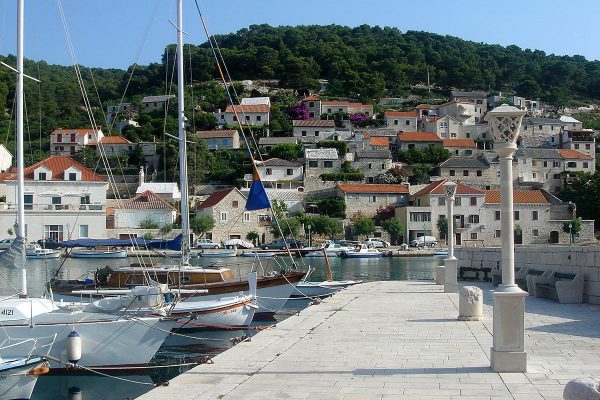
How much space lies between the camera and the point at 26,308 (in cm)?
1297

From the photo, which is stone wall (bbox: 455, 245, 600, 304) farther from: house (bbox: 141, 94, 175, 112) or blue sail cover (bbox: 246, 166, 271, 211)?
house (bbox: 141, 94, 175, 112)

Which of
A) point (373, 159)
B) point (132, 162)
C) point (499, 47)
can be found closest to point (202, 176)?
point (132, 162)

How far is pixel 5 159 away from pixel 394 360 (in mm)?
67329

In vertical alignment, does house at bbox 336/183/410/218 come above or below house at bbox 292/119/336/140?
below

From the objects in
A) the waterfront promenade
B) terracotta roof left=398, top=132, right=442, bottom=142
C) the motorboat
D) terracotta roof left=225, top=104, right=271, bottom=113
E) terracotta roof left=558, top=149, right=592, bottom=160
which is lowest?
the motorboat

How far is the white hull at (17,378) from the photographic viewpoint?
10.4 meters

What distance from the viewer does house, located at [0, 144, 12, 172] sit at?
217 feet

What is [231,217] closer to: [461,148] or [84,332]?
[461,148]

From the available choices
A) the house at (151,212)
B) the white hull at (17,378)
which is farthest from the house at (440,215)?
the white hull at (17,378)

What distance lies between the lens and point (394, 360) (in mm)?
9359

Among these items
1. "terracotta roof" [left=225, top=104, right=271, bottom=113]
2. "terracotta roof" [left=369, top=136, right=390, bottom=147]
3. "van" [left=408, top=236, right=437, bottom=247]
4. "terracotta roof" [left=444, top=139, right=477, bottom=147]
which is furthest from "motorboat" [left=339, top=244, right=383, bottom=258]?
"terracotta roof" [left=225, top=104, right=271, bottom=113]

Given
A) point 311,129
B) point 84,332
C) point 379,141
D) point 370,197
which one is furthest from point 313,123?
point 84,332

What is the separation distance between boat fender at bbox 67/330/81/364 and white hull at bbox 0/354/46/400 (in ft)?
3.93

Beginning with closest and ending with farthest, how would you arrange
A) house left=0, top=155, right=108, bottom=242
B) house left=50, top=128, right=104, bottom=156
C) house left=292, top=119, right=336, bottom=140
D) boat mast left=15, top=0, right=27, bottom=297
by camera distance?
boat mast left=15, top=0, right=27, bottom=297 < house left=0, top=155, right=108, bottom=242 < house left=50, top=128, right=104, bottom=156 < house left=292, top=119, right=336, bottom=140
